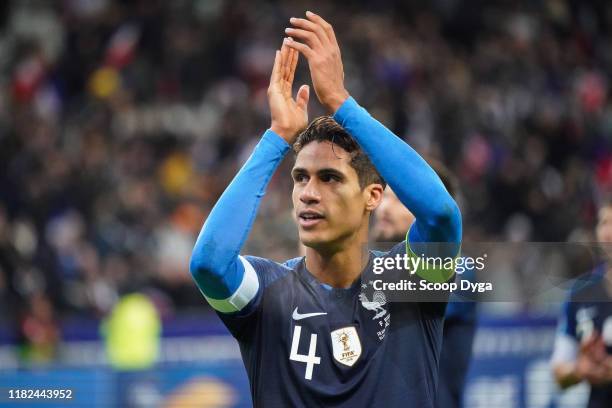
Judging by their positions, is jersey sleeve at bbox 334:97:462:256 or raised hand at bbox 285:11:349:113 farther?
raised hand at bbox 285:11:349:113

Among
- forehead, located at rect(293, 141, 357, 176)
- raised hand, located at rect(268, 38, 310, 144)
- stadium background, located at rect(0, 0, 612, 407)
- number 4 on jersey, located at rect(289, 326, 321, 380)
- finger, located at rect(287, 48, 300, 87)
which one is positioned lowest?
number 4 on jersey, located at rect(289, 326, 321, 380)

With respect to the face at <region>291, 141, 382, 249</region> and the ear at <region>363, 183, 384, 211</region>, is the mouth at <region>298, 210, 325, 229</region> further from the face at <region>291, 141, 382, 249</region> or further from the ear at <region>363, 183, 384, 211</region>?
the ear at <region>363, 183, 384, 211</region>

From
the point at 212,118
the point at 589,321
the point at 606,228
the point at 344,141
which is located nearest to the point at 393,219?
the point at 589,321

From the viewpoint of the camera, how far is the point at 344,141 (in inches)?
158

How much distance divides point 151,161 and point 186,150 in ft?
2.23

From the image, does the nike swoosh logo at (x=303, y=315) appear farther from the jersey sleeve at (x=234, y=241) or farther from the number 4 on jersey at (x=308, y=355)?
the jersey sleeve at (x=234, y=241)

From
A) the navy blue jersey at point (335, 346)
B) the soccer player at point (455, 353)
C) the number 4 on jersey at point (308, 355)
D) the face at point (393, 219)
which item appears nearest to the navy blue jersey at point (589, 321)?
the soccer player at point (455, 353)

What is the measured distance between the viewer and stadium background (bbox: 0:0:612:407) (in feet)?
35.1

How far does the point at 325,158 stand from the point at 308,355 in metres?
0.72

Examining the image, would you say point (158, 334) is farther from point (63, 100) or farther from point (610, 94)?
point (610, 94)

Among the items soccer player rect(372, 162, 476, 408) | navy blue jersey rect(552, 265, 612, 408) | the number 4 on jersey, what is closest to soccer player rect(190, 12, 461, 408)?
the number 4 on jersey

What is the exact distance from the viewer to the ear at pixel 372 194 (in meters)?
4.07

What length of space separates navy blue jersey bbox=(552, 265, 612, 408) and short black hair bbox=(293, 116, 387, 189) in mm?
2167

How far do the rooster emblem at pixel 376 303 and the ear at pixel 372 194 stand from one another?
332 mm
